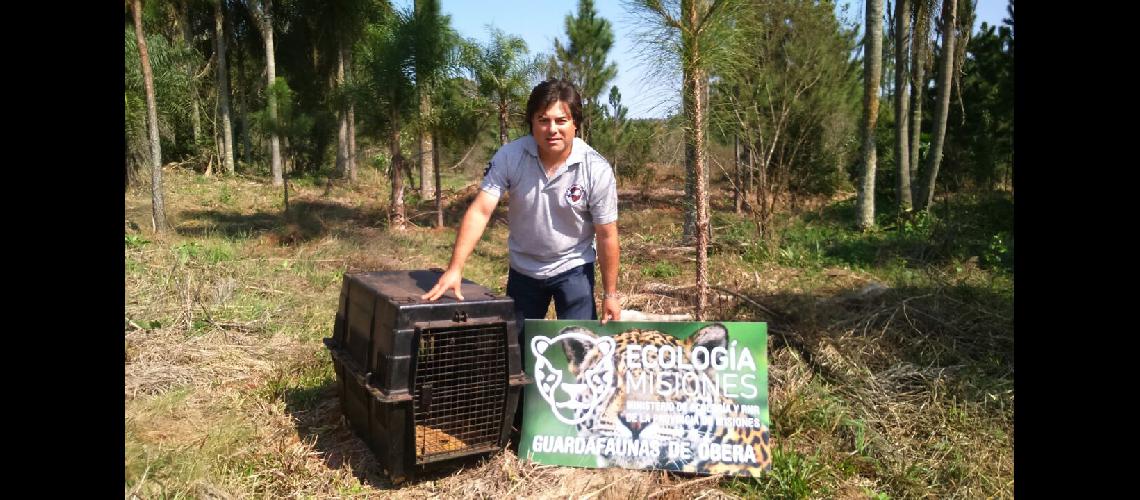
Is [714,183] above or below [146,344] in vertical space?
above

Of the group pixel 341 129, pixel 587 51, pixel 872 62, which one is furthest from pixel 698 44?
pixel 341 129

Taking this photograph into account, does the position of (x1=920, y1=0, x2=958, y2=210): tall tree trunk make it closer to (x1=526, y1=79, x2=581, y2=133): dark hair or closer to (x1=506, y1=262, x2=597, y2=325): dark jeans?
(x1=506, y1=262, x2=597, y2=325): dark jeans

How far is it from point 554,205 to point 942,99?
11.1 metres

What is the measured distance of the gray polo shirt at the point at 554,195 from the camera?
294 cm

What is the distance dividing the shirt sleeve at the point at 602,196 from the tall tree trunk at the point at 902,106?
1038 centimetres

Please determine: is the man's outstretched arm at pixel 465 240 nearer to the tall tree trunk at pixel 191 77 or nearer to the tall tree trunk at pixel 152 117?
the tall tree trunk at pixel 152 117

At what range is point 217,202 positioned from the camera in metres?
16.4

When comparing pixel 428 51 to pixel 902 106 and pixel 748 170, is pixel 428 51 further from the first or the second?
pixel 902 106

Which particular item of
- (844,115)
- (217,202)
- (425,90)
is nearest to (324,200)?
(217,202)

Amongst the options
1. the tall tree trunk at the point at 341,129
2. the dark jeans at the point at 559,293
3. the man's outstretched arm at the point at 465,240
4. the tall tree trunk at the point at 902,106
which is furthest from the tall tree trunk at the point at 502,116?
the man's outstretched arm at the point at 465,240

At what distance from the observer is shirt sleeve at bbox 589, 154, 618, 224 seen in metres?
2.94
